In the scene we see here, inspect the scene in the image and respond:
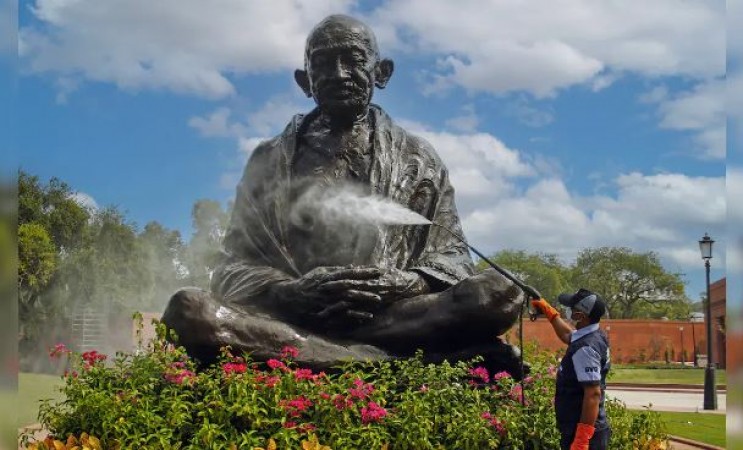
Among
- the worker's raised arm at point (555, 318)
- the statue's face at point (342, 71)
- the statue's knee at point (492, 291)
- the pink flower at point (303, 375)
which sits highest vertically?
the statue's face at point (342, 71)

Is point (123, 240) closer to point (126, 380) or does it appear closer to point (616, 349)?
point (126, 380)

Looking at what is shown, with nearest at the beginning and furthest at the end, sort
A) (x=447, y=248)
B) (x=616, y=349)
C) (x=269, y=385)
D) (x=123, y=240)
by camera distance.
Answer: (x=269, y=385) → (x=447, y=248) → (x=123, y=240) → (x=616, y=349)

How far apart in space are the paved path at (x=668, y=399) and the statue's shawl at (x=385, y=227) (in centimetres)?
838

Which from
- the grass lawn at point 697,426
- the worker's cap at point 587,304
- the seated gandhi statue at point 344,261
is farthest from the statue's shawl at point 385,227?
the grass lawn at point 697,426

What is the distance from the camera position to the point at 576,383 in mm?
4352

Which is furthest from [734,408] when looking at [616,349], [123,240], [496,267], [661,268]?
[661,268]

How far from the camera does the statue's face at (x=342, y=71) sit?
6824 millimetres

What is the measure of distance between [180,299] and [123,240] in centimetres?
Answer: 2192

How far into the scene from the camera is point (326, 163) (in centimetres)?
704

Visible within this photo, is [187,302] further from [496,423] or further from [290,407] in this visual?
[496,423]

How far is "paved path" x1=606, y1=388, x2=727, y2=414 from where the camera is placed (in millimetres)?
14970

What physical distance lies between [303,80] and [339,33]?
0.71 m

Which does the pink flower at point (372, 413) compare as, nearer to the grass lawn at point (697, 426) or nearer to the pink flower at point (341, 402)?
the pink flower at point (341, 402)

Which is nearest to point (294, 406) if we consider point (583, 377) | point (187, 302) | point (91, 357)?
point (187, 302)
